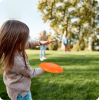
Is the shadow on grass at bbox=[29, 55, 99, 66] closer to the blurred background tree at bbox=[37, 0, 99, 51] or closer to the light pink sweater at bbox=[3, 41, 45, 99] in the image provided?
the light pink sweater at bbox=[3, 41, 45, 99]

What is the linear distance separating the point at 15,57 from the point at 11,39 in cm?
19

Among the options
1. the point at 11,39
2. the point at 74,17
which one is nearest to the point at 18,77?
the point at 11,39

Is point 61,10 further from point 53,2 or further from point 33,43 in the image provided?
point 33,43

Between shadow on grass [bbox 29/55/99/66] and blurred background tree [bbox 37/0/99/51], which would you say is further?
blurred background tree [bbox 37/0/99/51]

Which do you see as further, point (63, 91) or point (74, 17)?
point (74, 17)

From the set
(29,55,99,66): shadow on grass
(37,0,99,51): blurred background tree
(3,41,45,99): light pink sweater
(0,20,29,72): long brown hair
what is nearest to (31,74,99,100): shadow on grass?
(3,41,45,99): light pink sweater

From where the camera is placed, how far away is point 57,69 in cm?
150

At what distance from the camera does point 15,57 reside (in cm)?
127

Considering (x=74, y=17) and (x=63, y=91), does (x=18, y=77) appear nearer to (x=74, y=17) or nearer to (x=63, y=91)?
(x=63, y=91)

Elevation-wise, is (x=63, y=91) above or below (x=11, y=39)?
below

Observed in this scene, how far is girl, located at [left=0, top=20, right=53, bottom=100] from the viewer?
125cm

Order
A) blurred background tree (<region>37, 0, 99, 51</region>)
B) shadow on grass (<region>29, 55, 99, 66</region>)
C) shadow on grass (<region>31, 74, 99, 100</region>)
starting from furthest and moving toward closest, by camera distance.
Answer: blurred background tree (<region>37, 0, 99, 51</region>) → shadow on grass (<region>29, 55, 99, 66</region>) → shadow on grass (<region>31, 74, 99, 100</region>)

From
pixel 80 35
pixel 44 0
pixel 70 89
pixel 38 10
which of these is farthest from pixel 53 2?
pixel 70 89

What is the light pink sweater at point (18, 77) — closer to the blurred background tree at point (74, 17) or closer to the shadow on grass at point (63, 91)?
the shadow on grass at point (63, 91)
